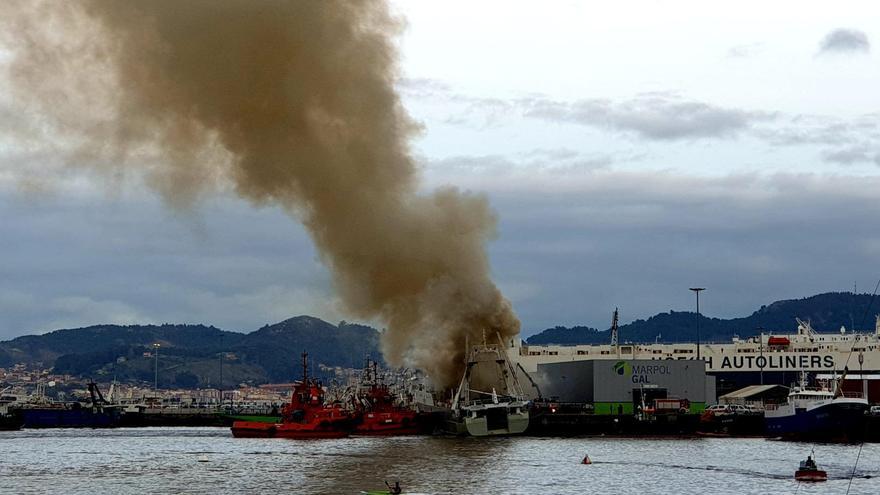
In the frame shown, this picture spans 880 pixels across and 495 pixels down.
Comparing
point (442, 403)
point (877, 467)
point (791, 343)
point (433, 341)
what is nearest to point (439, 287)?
point (433, 341)

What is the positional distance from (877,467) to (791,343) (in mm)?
108322

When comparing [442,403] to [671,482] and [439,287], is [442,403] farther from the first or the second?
[671,482]

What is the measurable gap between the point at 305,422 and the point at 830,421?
2104 inches

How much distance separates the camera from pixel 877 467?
83.7 m

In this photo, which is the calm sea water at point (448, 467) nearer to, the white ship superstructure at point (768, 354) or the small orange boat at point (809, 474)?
the small orange boat at point (809, 474)

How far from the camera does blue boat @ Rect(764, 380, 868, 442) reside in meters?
111

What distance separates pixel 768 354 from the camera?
610 feet

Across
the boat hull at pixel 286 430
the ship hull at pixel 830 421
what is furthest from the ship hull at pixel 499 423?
the ship hull at pixel 830 421

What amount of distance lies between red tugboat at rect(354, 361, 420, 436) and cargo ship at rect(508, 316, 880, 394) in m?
45.2

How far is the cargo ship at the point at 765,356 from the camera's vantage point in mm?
179375

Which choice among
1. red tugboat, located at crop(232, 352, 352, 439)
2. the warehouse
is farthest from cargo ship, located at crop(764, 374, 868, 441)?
red tugboat, located at crop(232, 352, 352, 439)

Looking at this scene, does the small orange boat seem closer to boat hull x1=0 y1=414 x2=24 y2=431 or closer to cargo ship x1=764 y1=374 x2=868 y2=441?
cargo ship x1=764 y1=374 x2=868 y2=441

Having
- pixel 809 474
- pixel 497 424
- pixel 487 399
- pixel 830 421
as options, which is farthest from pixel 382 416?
pixel 809 474

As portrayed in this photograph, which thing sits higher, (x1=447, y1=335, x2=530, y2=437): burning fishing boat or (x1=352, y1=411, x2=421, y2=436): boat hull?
(x1=447, y1=335, x2=530, y2=437): burning fishing boat
